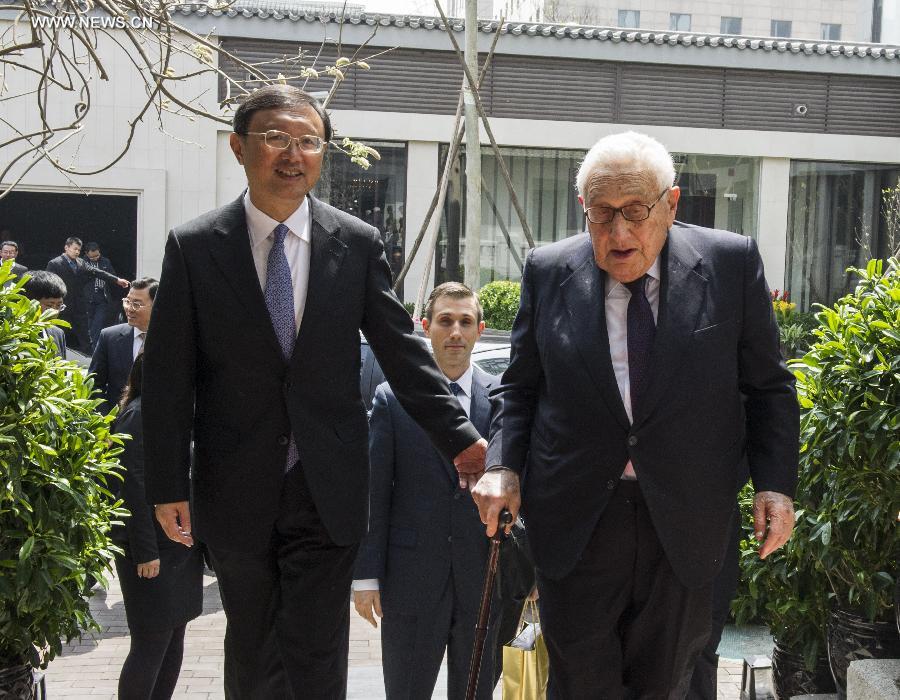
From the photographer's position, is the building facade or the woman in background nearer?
the woman in background

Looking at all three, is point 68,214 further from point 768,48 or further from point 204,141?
point 768,48

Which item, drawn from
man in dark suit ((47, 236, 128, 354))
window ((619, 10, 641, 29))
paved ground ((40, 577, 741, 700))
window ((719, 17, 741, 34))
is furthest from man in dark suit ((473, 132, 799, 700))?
window ((719, 17, 741, 34))

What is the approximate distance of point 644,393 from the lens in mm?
3398

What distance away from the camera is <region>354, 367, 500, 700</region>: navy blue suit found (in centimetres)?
462

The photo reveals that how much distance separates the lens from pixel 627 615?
3.55 m

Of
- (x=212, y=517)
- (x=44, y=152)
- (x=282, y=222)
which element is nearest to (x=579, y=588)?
(x=212, y=517)

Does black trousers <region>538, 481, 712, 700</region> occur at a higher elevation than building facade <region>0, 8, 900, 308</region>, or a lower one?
lower

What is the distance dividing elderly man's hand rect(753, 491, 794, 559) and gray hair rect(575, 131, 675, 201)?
978mm

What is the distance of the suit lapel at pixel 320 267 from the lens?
11.7 ft

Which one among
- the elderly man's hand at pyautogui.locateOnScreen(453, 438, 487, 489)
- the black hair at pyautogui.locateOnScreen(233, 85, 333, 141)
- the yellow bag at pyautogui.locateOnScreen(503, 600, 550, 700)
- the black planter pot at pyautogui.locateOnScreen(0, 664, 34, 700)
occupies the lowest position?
the black planter pot at pyautogui.locateOnScreen(0, 664, 34, 700)

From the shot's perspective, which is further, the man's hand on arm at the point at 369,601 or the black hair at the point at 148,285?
the black hair at the point at 148,285

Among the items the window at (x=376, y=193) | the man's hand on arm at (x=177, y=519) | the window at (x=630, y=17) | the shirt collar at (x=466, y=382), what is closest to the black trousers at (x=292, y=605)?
the man's hand on arm at (x=177, y=519)

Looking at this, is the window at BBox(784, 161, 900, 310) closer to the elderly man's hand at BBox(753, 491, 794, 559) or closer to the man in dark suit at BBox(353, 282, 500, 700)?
the man in dark suit at BBox(353, 282, 500, 700)

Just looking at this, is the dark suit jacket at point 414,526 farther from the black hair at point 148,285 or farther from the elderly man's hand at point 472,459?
the black hair at point 148,285
